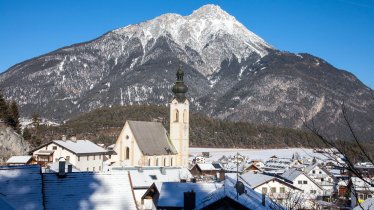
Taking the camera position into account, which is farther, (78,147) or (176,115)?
(176,115)

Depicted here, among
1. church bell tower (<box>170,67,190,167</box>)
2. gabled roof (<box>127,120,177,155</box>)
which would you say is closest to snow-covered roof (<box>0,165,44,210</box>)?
gabled roof (<box>127,120,177,155</box>)

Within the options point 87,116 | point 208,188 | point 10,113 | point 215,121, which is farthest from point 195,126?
Result: point 208,188

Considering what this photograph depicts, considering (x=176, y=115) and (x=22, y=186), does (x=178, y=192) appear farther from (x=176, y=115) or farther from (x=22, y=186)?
(x=176, y=115)

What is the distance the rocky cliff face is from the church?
466 inches

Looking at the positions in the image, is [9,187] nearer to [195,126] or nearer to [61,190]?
[61,190]

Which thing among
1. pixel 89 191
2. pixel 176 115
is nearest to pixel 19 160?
pixel 176 115

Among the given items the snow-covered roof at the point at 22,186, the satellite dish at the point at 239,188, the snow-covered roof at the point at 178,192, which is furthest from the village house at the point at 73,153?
the satellite dish at the point at 239,188

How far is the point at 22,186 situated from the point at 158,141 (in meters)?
49.5

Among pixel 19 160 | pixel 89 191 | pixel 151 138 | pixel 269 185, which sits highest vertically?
pixel 151 138

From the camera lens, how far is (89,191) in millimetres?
22594

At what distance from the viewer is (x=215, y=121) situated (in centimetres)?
18400

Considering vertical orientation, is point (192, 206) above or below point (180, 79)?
below

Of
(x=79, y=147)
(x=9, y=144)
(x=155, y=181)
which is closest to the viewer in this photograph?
(x=155, y=181)

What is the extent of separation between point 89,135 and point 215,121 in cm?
5950
